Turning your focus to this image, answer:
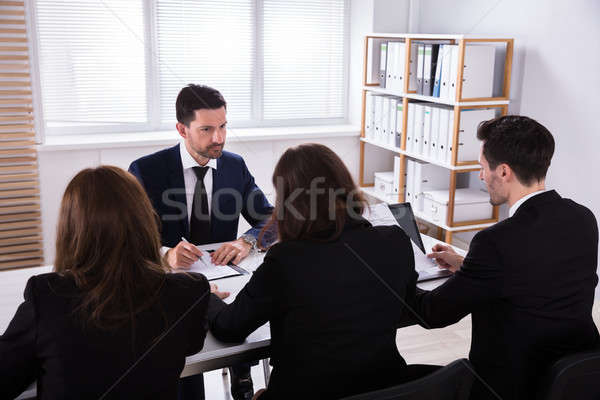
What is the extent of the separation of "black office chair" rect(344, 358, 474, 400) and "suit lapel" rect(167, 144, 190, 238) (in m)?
1.55

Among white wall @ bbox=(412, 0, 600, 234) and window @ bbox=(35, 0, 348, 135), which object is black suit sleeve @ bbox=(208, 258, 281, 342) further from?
window @ bbox=(35, 0, 348, 135)

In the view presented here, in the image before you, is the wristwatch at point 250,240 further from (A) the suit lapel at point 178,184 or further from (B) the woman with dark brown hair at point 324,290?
(B) the woman with dark brown hair at point 324,290

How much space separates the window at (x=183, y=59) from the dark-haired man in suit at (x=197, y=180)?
1.82 metres

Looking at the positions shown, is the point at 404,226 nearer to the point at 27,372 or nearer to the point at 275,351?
the point at 275,351

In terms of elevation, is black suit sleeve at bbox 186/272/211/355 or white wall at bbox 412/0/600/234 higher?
white wall at bbox 412/0/600/234

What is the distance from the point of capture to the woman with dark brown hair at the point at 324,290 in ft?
4.56

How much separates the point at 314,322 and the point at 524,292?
0.57 m

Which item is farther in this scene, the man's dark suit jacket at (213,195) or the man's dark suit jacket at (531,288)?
the man's dark suit jacket at (213,195)

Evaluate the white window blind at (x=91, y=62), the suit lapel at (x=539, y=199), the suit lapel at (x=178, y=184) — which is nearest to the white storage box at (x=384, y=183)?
the white window blind at (x=91, y=62)

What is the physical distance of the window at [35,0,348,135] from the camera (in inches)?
165

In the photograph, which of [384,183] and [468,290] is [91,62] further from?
[468,290]

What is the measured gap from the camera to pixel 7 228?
385 centimetres

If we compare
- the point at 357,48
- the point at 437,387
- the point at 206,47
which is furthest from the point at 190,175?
the point at 357,48

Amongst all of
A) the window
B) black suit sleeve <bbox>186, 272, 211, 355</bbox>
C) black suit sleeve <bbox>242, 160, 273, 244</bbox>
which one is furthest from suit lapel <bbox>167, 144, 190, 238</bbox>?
the window
